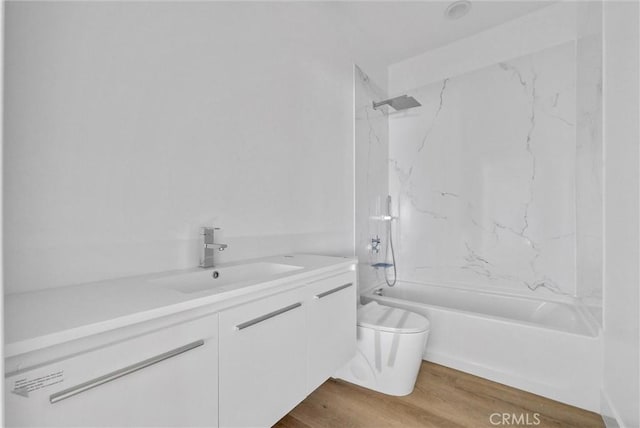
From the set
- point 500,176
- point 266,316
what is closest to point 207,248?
point 266,316

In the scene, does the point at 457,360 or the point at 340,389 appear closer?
the point at 340,389

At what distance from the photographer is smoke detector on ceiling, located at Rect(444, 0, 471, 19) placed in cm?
224

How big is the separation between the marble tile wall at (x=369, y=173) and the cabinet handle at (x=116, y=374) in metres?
1.77

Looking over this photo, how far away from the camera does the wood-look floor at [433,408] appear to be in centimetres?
155

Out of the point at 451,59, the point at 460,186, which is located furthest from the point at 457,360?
the point at 451,59

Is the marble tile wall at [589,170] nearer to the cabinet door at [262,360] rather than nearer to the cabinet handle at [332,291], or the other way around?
the cabinet handle at [332,291]

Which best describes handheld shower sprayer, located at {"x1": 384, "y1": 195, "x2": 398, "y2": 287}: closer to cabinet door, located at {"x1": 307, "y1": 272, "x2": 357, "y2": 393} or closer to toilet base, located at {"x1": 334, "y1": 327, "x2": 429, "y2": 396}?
toilet base, located at {"x1": 334, "y1": 327, "x2": 429, "y2": 396}

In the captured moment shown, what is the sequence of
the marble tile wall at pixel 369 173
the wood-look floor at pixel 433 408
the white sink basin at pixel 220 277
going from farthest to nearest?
the marble tile wall at pixel 369 173 < the wood-look floor at pixel 433 408 < the white sink basin at pixel 220 277

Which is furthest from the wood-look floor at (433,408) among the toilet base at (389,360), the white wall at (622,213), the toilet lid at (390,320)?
the toilet lid at (390,320)

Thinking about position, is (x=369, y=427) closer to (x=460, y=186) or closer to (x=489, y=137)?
(x=460, y=186)

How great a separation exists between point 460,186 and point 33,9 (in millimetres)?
2791

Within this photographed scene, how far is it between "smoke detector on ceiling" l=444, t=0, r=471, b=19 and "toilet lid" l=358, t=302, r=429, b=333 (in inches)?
89.8

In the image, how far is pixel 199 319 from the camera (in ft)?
2.79

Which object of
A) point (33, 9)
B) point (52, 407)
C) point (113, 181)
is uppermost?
point (33, 9)
